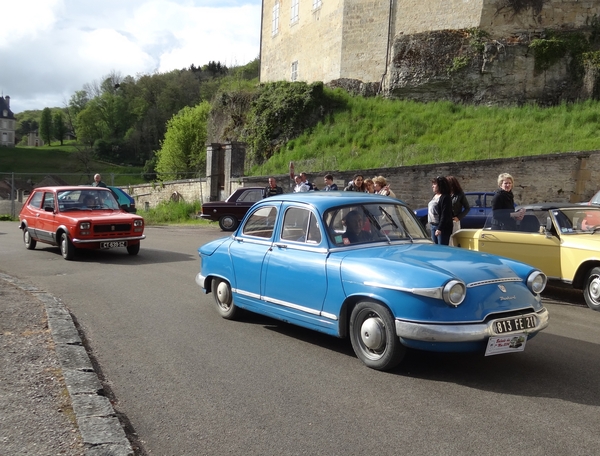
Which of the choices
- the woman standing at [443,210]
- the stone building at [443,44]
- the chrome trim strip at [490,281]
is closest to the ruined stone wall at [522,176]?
the stone building at [443,44]

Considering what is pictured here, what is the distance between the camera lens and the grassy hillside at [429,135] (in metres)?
25.5

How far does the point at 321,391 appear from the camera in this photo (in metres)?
4.99

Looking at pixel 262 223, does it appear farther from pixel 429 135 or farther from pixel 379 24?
pixel 379 24

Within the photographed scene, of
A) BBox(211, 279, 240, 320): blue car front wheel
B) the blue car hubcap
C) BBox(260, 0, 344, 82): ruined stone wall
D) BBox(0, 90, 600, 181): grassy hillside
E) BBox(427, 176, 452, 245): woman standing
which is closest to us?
the blue car hubcap

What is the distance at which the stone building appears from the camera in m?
31.2

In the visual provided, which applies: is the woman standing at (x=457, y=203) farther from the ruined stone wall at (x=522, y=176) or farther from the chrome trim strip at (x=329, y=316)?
the ruined stone wall at (x=522, y=176)

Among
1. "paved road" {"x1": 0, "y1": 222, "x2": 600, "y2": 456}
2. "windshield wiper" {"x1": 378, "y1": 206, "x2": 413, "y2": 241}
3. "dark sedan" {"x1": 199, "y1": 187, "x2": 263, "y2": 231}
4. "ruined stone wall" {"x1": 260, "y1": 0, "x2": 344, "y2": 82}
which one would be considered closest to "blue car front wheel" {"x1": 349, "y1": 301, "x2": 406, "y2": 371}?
"paved road" {"x1": 0, "y1": 222, "x2": 600, "y2": 456}

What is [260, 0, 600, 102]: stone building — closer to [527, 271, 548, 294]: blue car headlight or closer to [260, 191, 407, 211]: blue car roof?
[260, 191, 407, 211]: blue car roof

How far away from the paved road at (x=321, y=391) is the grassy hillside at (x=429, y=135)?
59.9 ft

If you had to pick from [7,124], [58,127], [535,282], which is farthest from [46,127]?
[535,282]

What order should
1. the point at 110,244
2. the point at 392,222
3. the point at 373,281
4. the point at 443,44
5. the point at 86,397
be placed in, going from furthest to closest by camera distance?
the point at 443,44 < the point at 110,244 < the point at 392,222 < the point at 373,281 < the point at 86,397

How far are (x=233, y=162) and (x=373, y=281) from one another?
69.6 feet

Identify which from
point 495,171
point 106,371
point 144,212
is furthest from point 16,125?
point 106,371

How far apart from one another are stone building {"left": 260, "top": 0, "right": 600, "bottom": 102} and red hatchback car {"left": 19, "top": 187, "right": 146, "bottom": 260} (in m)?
22.4
